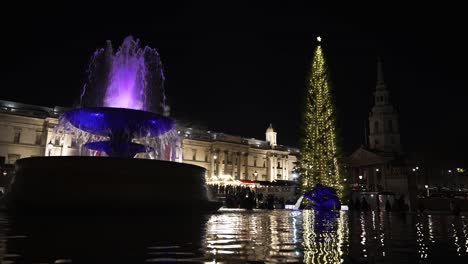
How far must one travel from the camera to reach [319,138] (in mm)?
27375

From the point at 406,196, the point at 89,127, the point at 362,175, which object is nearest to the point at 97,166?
the point at 89,127

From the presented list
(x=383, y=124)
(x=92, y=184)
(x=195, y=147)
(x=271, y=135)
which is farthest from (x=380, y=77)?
(x=92, y=184)

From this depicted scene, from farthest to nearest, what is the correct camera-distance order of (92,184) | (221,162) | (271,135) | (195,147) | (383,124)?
(271,135) → (383,124) → (221,162) → (195,147) → (92,184)

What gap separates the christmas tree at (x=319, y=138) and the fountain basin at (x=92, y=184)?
18.2 m

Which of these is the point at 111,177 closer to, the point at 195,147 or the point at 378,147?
the point at 195,147

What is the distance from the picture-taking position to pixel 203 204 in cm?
1150

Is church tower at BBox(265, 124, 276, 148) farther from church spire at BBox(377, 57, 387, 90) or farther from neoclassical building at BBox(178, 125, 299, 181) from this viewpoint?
church spire at BBox(377, 57, 387, 90)

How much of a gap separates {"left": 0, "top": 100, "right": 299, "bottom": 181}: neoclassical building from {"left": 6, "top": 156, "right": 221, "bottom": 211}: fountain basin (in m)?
28.4

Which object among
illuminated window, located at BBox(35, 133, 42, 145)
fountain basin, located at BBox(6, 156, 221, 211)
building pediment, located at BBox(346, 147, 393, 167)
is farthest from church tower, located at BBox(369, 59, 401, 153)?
fountain basin, located at BBox(6, 156, 221, 211)

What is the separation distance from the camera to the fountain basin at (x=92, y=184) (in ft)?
31.4

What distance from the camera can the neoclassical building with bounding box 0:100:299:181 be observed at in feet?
169

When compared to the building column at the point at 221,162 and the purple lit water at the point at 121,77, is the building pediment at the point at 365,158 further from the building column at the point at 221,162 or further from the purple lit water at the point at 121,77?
the purple lit water at the point at 121,77

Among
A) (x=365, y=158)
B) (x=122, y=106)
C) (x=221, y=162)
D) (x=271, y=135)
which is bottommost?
(x=122, y=106)

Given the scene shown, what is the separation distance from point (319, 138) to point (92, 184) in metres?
20.3
